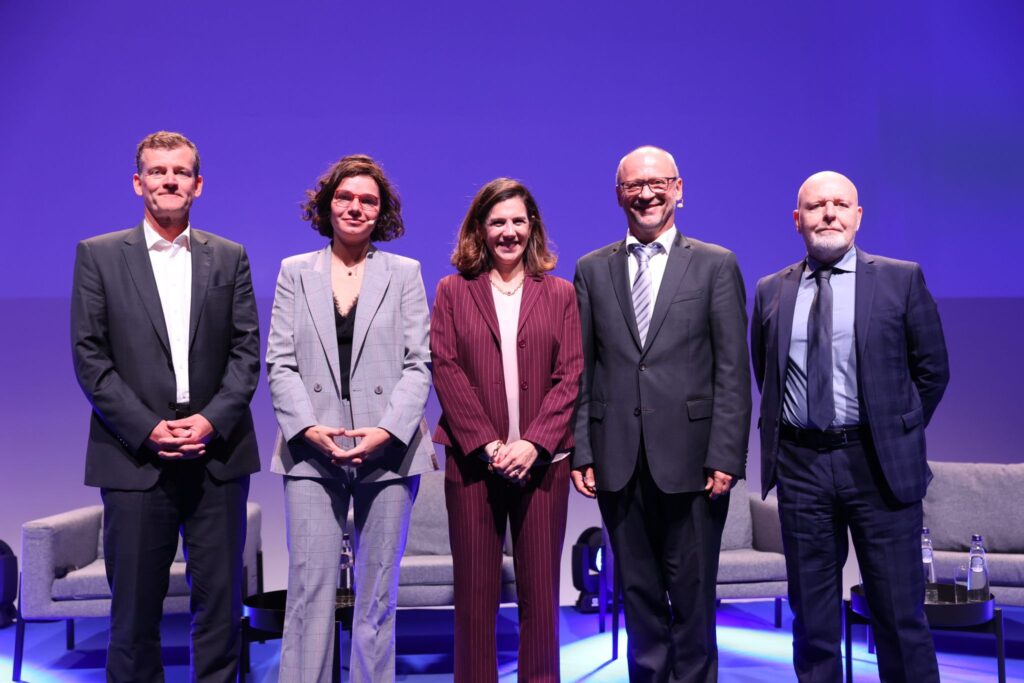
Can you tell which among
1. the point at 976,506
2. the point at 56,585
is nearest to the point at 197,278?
the point at 56,585

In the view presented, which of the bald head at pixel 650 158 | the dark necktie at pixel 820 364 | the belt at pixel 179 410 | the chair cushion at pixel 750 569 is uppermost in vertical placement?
the bald head at pixel 650 158

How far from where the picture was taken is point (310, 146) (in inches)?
207

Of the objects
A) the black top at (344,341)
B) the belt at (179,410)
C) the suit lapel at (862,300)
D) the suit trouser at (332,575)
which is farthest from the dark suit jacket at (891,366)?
the belt at (179,410)

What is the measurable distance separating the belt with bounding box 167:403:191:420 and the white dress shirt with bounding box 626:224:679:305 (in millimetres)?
1438

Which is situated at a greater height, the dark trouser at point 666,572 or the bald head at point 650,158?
the bald head at point 650,158

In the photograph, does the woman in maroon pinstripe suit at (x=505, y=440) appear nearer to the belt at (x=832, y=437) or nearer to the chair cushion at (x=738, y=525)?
the belt at (x=832, y=437)

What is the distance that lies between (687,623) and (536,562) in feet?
1.73

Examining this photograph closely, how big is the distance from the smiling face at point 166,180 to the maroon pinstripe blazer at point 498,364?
2.88 ft

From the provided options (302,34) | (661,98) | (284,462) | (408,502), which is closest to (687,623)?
(408,502)

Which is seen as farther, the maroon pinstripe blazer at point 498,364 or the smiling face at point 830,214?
the smiling face at point 830,214

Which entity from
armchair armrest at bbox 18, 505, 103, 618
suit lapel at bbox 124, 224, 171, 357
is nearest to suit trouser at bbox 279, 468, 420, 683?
suit lapel at bbox 124, 224, 171, 357

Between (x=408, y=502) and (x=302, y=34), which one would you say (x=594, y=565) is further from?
(x=302, y=34)

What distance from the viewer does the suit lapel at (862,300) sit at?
3068 mm

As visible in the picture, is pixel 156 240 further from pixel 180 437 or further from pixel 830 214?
pixel 830 214
